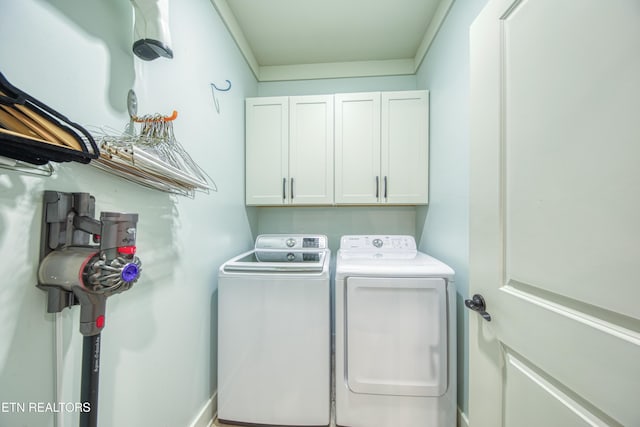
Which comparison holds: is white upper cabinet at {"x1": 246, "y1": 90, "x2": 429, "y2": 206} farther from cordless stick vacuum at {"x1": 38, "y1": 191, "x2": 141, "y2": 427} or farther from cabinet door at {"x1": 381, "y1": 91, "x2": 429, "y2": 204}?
cordless stick vacuum at {"x1": 38, "y1": 191, "x2": 141, "y2": 427}

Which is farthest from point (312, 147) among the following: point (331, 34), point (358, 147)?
point (331, 34)

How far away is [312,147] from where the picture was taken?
6.77 ft

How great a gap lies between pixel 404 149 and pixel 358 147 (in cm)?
40

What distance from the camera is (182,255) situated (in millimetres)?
1205

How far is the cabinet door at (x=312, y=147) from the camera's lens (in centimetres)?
205

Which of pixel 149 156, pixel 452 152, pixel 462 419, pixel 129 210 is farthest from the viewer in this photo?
pixel 452 152

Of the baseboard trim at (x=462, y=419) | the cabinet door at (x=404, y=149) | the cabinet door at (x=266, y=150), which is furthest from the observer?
the cabinet door at (x=266, y=150)

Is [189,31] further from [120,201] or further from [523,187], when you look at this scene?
[523,187]

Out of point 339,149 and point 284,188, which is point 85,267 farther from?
point 339,149

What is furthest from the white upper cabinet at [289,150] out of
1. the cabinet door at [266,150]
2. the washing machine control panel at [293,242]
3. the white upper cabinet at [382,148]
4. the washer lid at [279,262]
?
the washer lid at [279,262]

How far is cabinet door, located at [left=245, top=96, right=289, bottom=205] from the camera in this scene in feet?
6.82

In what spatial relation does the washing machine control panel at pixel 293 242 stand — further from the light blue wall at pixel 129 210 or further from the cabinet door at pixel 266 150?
the light blue wall at pixel 129 210

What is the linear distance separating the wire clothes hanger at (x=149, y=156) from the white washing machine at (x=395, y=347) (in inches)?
39.9

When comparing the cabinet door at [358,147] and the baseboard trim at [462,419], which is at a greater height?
the cabinet door at [358,147]
